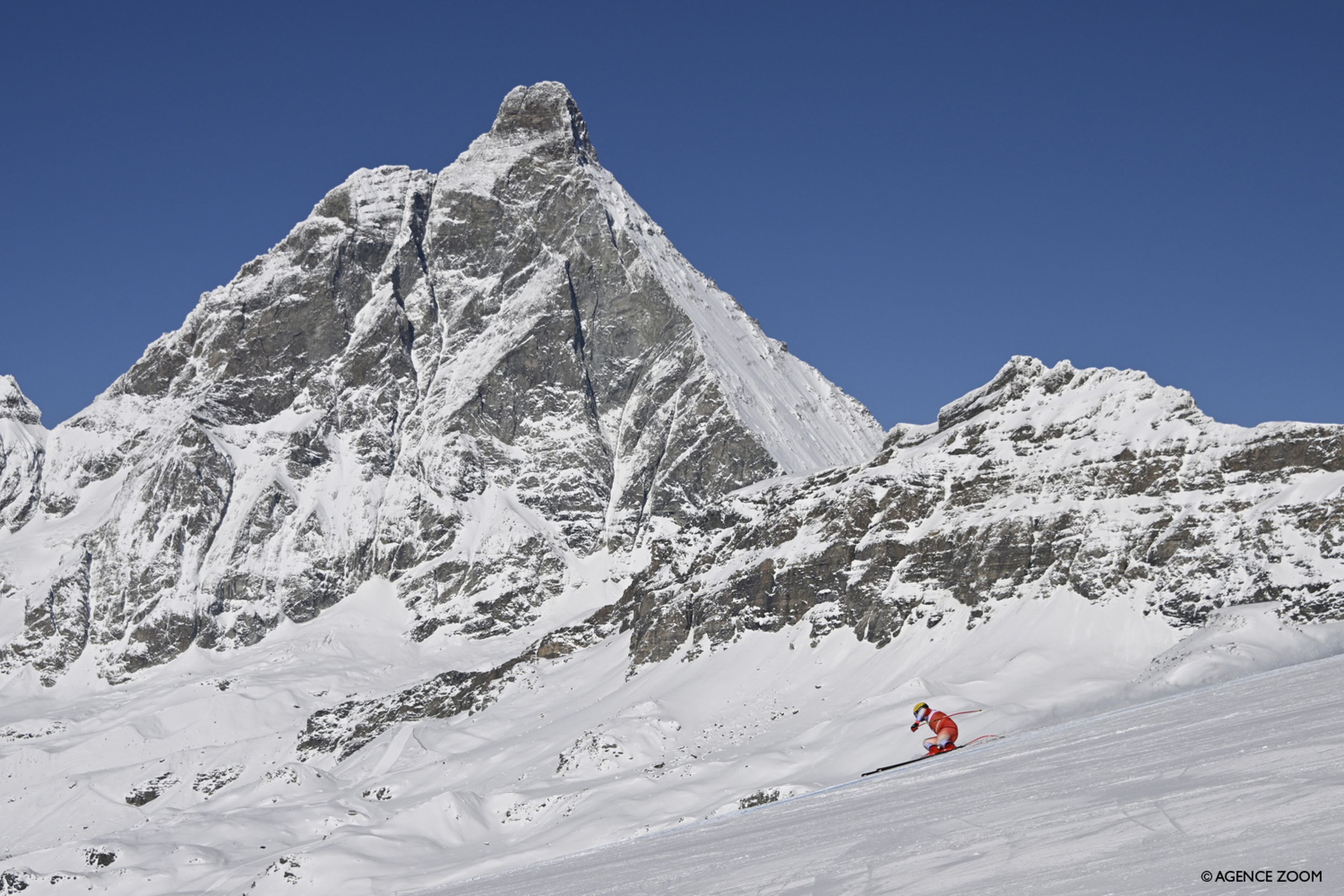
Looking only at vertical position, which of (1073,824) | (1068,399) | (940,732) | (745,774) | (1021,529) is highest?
(1068,399)

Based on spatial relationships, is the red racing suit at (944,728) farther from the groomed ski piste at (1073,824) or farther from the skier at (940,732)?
the groomed ski piste at (1073,824)

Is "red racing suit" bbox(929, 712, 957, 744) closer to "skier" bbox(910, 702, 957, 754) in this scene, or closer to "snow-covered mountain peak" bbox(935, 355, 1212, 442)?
"skier" bbox(910, 702, 957, 754)

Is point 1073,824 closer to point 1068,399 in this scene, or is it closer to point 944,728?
point 944,728

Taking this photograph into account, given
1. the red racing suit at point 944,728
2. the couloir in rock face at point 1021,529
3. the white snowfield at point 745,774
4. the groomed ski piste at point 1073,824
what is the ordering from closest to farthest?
the groomed ski piste at point 1073,824, the white snowfield at point 745,774, the red racing suit at point 944,728, the couloir in rock face at point 1021,529

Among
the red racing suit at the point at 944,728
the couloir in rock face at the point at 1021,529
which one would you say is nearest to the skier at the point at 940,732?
the red racing suit at the point at 944,728

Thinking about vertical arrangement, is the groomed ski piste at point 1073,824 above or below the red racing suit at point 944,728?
below

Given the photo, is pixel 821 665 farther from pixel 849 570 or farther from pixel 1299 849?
pixel 1299 849

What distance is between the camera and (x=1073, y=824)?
22.7 m

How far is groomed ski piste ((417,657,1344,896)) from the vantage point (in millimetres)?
18281

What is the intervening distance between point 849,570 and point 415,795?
4644 cm

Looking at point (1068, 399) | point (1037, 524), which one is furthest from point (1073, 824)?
point (1068, 399)

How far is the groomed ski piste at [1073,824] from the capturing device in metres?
18.3

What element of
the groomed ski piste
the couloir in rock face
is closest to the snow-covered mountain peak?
the couloir in rock face

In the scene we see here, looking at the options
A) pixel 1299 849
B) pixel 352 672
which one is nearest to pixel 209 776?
pixel 352 672
